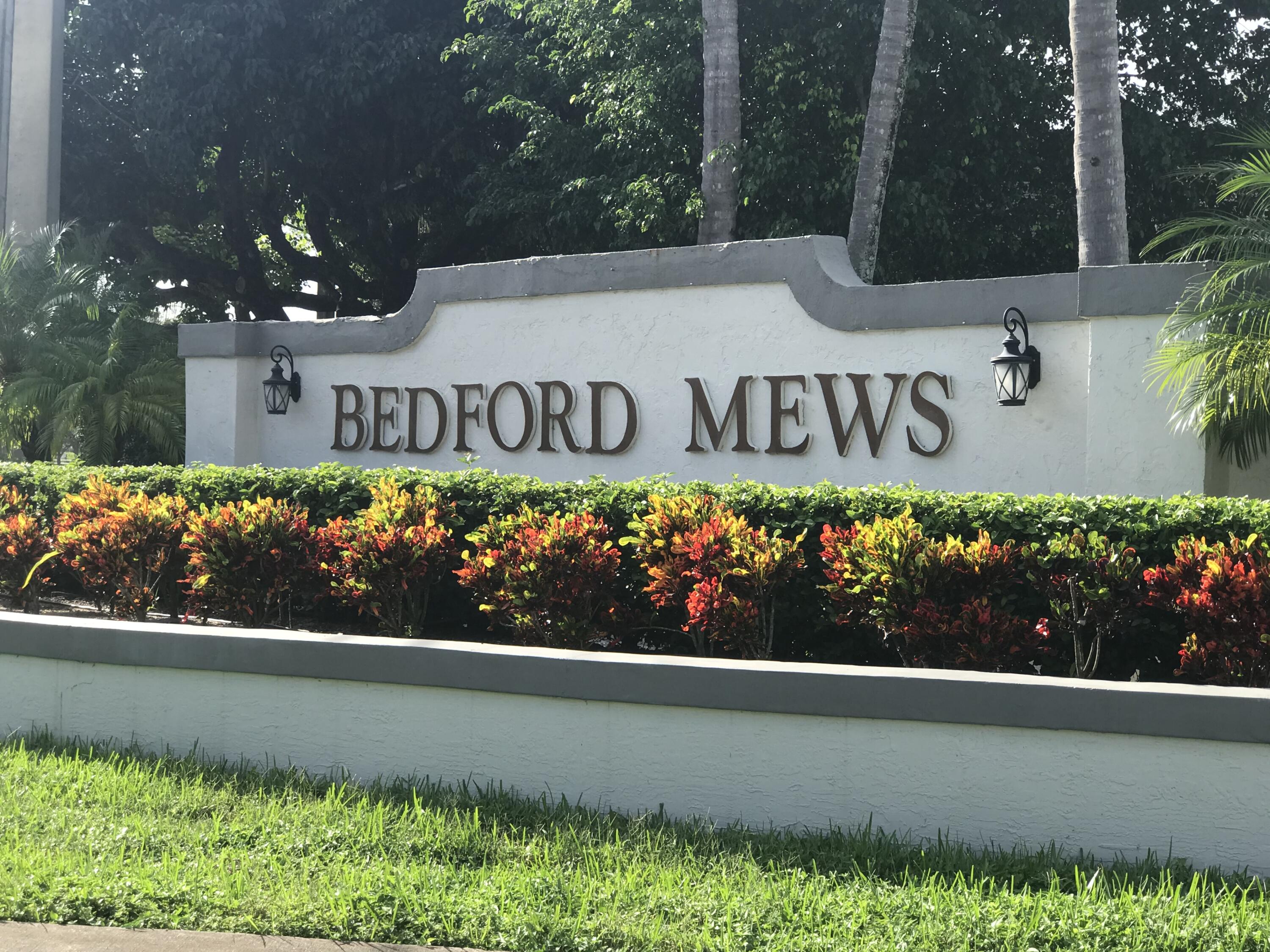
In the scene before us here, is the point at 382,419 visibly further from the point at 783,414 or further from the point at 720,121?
the point at 720,121

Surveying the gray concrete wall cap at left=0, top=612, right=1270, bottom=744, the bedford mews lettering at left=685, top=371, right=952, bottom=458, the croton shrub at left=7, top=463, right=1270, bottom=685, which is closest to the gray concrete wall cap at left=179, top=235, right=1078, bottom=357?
→ the bedford mews lettering at left=685, top=371, right=952, bottom=458

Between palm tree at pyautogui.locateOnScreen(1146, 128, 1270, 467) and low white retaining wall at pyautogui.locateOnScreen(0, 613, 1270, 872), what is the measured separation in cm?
310

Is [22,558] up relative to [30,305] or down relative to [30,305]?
down

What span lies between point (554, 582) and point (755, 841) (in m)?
1.73

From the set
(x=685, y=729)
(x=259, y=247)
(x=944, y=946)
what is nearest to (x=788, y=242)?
(x=685, y=729)

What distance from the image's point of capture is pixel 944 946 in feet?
12.8

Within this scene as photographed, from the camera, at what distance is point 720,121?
46.1 ft

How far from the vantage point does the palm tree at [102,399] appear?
1330 cm

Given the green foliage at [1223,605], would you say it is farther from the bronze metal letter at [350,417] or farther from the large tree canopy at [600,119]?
the large tree canopy at [600,119]

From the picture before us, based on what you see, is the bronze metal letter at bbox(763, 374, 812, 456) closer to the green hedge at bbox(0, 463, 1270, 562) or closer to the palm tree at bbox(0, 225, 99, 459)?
the green hedge at bbox(0, 463, 1270, 562)

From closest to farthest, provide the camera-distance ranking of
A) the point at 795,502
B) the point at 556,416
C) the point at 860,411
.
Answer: the point at 795,502 < the point at 860,411 < the point at 556,416

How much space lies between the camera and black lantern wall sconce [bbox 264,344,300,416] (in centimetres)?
1135

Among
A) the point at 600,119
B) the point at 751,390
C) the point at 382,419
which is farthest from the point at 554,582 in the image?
the point at 600,119

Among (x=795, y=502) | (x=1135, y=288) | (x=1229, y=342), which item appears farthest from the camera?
(x=1135, y=288)
